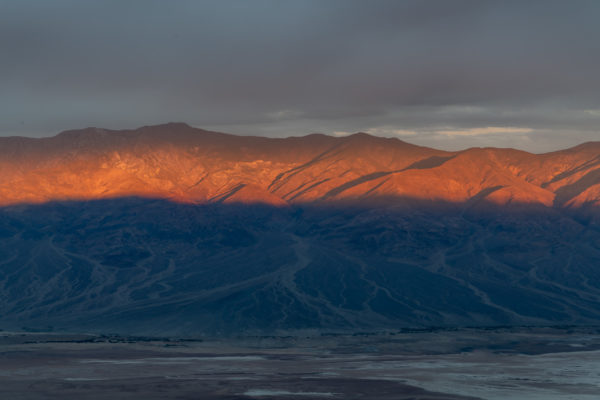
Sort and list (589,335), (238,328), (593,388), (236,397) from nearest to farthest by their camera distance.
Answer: (236,397) → (593,388) → (589,335) → (238,328)

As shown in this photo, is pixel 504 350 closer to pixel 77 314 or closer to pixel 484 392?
pixel 484 392

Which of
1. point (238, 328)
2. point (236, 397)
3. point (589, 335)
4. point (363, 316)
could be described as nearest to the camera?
point (236, 397)

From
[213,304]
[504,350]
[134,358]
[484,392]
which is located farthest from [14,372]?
[213,304]

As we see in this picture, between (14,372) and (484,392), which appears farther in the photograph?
(14,372)

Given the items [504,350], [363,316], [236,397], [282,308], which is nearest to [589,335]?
[504,350]

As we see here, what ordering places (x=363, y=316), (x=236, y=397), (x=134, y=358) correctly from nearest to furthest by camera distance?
(x=236, y=397)
(x=134, y=358)
(x=363, y=316)

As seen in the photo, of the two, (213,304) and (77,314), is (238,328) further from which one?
(77,314)
